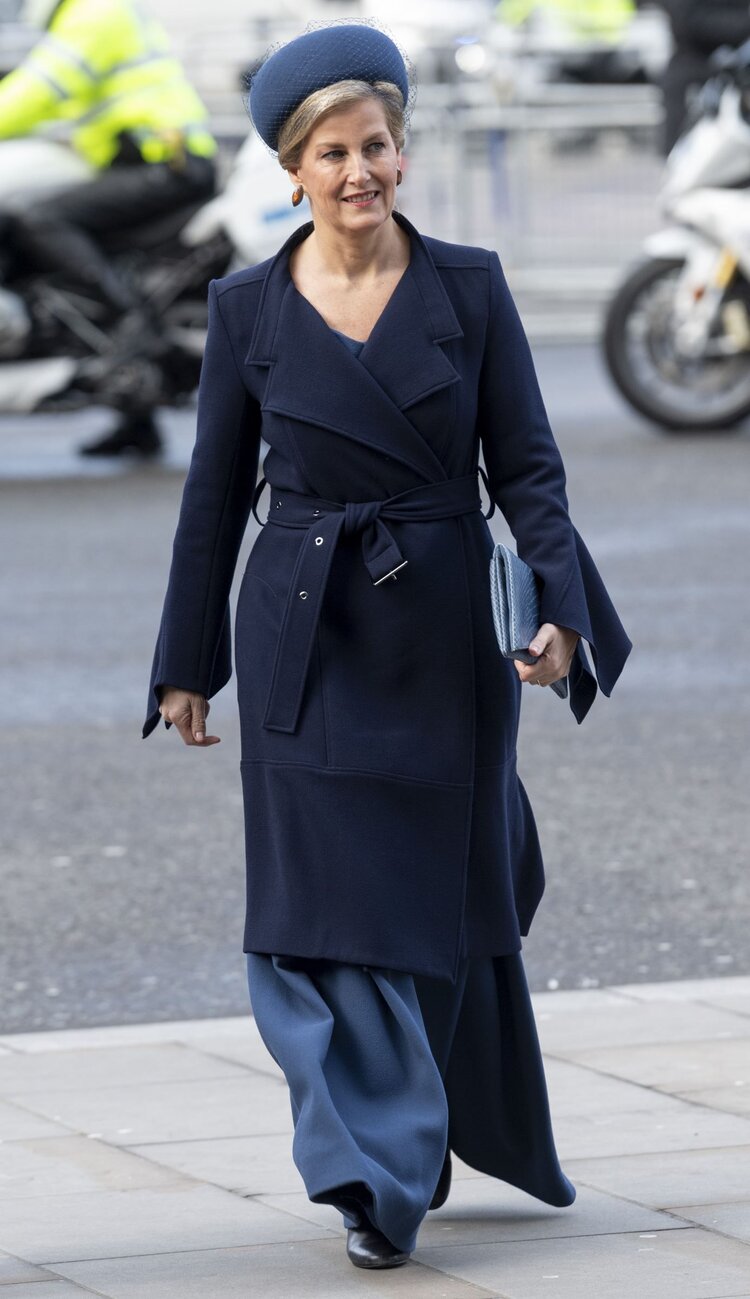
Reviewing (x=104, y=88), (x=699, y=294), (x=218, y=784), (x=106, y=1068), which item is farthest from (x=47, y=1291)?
(x=699, y=294)

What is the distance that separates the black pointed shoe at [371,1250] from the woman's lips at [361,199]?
53.3 inches

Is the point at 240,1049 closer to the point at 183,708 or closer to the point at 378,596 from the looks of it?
the point at 183,708

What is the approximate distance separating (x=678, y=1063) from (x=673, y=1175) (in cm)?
62

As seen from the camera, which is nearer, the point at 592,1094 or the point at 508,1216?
the point at 508,1216

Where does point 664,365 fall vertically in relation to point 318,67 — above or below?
above

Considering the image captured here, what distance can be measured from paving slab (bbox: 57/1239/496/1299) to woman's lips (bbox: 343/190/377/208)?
1.40m

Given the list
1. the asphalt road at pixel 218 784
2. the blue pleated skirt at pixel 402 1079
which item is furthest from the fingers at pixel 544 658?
the asphalt road at pixel 218 784

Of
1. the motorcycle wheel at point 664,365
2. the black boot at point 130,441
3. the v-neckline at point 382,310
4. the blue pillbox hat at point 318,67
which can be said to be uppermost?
the motorcycle wheel at point 664,365

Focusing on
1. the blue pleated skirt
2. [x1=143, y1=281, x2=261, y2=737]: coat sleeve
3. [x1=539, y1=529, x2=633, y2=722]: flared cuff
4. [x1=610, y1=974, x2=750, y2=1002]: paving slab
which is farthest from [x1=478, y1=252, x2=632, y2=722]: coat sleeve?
[x1=610, y1=974, x2=750, y2=1002]: paving slab

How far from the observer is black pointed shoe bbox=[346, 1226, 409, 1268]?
12.2 feet

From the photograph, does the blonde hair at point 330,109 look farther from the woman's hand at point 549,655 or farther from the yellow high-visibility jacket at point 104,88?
the yellow high-visibility jacket at point 104,88

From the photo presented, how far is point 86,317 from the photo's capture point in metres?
11.8

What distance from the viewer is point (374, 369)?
3.82 m

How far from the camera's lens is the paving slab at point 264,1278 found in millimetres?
3615
